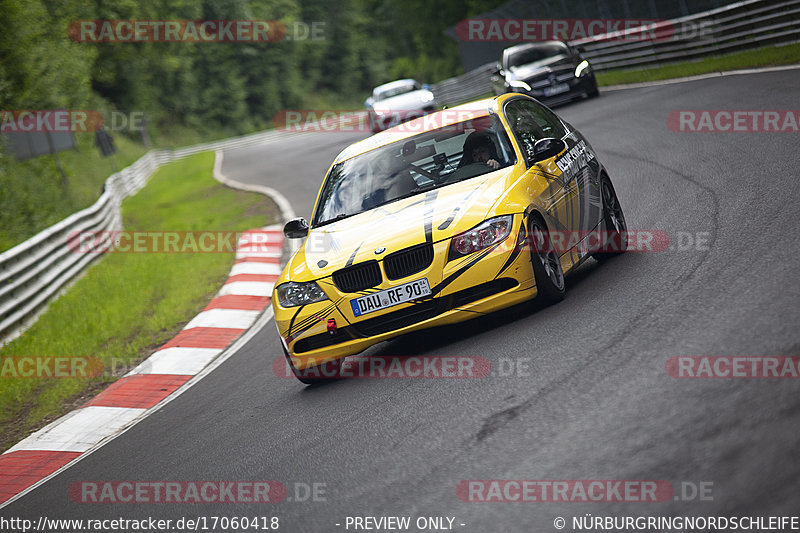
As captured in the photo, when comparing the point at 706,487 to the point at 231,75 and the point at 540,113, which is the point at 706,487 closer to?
the point at 540,113

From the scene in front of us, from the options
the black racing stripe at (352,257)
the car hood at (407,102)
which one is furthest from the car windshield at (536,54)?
the black racing stripe at (352,257)

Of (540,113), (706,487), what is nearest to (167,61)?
(540,113)

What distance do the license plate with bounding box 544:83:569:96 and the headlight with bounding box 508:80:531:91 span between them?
0.56m

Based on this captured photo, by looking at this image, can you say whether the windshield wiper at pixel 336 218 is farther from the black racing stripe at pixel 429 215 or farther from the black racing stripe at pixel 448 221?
the black racing stripe at pixel 448 221

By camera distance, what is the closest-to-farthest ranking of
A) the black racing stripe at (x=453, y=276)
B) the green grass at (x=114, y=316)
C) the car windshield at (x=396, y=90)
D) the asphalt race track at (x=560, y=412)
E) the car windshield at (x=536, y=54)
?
the asphalt race track at (x=560, y=412), the black racing stripe at (x=453, y=276), the green grass at (x=114, y=316), the car windshield at (x=536, y=54), the car windshield at (x=396, y=90)

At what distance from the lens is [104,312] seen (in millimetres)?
12914

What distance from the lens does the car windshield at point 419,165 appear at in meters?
7.67

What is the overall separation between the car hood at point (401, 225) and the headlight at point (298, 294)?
0.20ft
